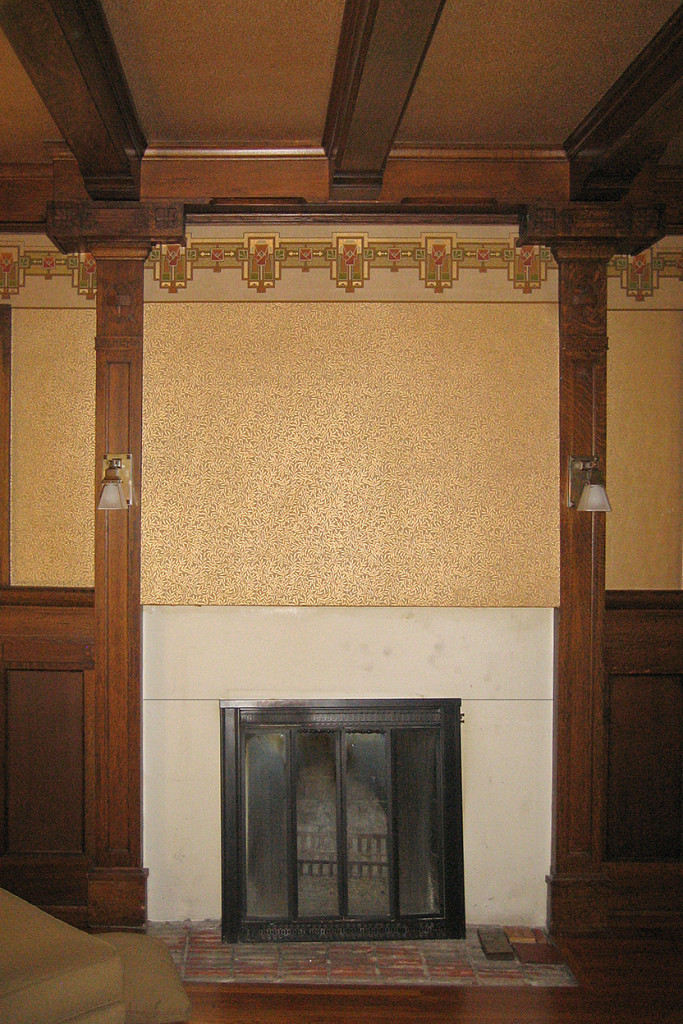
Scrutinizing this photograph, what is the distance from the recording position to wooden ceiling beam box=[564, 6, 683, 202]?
2357 millimetres

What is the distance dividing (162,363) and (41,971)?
2143 millimetres

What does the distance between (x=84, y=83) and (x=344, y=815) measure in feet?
8.66

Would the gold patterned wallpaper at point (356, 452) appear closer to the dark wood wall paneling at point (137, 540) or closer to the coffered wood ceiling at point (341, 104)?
the dark wood wall paneling at point (137, 540)

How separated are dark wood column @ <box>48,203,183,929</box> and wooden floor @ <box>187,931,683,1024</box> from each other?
63cm

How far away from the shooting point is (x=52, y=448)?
10.9 feet

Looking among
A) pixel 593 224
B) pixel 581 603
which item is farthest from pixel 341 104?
pixel 581 603

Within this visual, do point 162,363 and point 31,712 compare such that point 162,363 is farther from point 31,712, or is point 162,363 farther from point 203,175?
point 31,712

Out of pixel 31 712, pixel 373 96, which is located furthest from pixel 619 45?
pixel 31 712

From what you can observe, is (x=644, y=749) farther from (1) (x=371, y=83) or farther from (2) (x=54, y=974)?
(1) (x=371, y=83)

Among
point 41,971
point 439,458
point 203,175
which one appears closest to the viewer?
point 41,971

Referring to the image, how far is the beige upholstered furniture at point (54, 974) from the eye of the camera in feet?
5.83

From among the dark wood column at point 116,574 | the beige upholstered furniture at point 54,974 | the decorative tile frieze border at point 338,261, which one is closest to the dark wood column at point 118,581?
the dark wood column at point 116,574

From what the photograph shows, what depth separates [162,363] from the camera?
10.7 feet

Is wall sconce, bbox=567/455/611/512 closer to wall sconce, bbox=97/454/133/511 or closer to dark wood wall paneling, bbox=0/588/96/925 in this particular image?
wall sconce, bbox=97/454/133/511
